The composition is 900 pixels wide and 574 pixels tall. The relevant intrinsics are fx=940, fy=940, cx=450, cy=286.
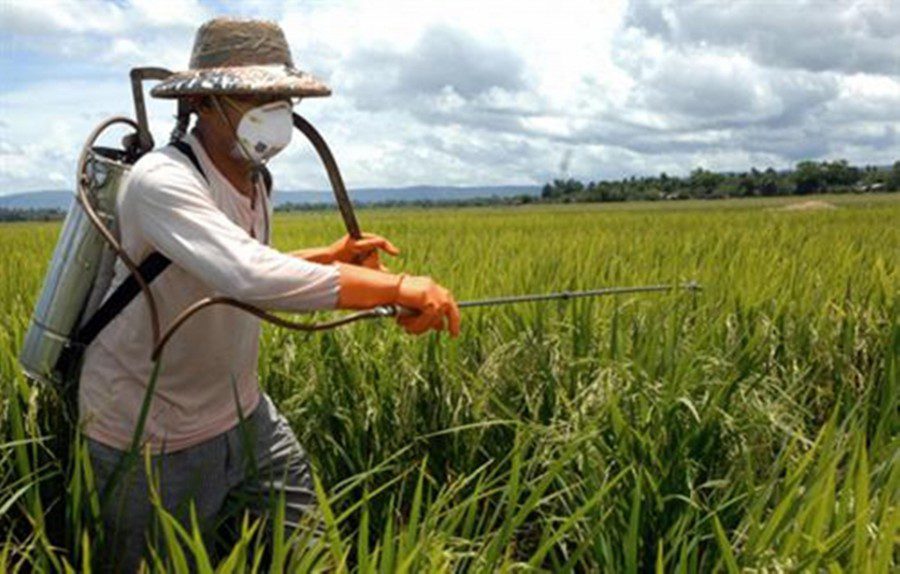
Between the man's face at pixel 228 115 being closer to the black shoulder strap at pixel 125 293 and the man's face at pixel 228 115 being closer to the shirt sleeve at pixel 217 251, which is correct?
the black shoulder strap at pixel 125 293

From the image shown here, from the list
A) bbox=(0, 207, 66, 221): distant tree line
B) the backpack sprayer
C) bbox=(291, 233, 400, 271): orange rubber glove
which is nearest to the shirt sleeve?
the backpack sprayer

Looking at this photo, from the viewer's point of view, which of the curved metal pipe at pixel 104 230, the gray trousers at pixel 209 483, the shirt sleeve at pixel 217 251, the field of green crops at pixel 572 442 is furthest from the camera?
the gray trousers at pixel 209 483

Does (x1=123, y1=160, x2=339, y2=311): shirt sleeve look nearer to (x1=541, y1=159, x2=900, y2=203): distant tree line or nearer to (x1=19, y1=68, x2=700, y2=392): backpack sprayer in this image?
(x1=19, y1=68, x2=700, y2=392): backpack sprayer

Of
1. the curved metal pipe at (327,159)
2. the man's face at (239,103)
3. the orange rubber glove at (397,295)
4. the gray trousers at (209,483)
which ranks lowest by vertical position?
the gray trousers at (209,483)

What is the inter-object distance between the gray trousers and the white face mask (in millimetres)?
572

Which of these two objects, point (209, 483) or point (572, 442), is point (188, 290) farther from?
point (572, 442)

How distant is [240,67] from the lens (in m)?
1.96

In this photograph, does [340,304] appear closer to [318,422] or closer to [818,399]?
[318,422]

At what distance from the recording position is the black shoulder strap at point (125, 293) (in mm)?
1942

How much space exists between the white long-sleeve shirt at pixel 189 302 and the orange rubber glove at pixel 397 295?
0.09 ft

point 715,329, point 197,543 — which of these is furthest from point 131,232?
point 715,329

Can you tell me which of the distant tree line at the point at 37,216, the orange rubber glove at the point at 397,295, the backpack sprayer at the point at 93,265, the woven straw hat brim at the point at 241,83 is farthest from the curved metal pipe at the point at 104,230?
the distant tree line at the point at 37,216

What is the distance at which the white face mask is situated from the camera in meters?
1.92

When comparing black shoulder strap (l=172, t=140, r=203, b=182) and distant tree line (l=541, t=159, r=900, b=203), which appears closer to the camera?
black shoulder strap (l=172, t=140, r=203, b=182)
